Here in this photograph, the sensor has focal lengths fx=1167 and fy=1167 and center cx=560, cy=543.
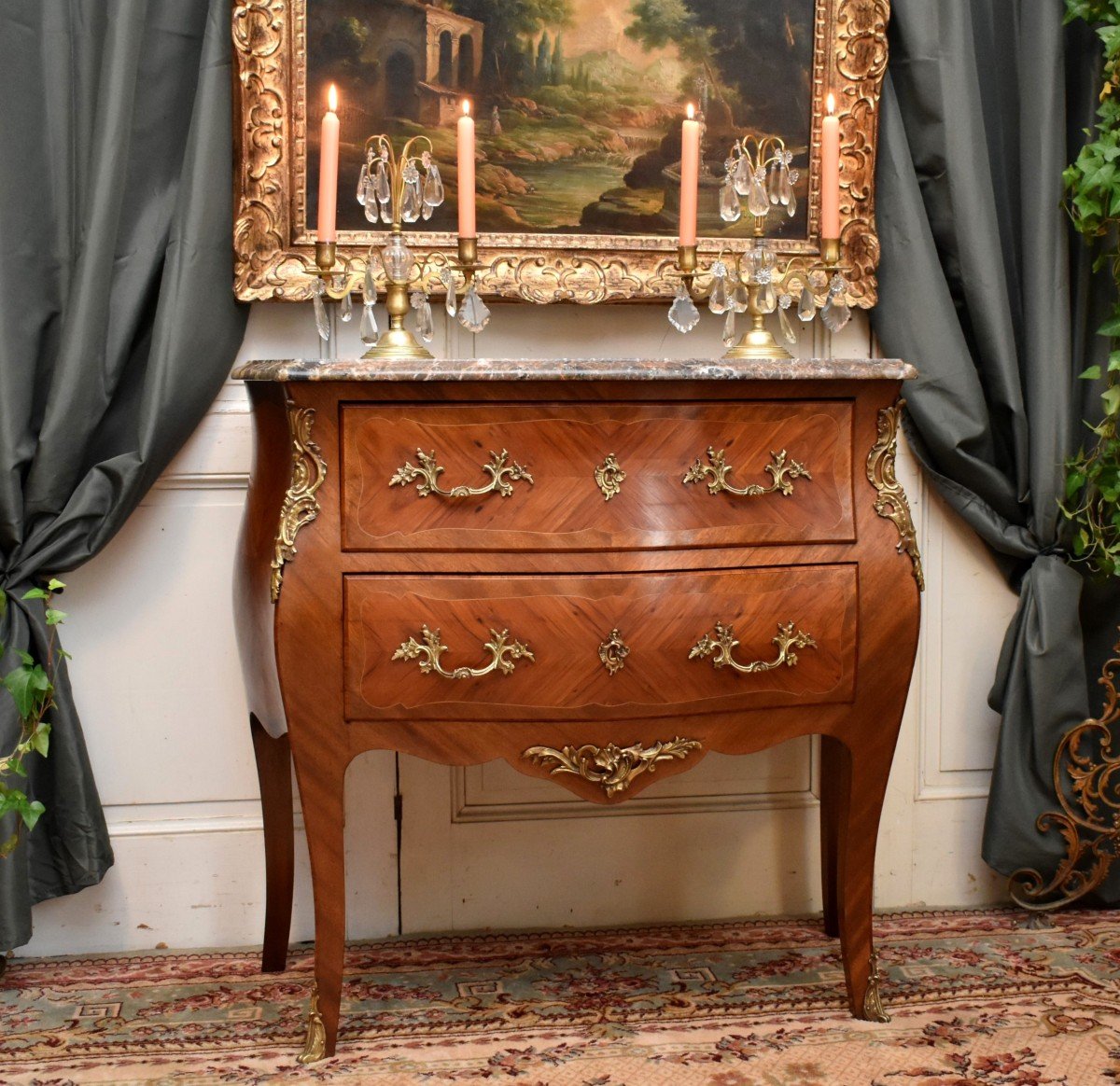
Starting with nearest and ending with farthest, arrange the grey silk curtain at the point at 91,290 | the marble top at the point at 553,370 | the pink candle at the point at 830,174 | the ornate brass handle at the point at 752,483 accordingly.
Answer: the marble top at the point at 553,370 → the ornate brass handle at the point at 752,483 → the pink candle at the point at 830,174 → the grey silk curtain at the point at 91,290

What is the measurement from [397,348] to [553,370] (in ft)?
1.14

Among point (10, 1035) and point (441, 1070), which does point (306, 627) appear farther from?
point (10, 1035)

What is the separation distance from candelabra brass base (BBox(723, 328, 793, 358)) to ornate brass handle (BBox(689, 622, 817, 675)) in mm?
498

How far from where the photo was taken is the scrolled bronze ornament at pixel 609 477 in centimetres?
176

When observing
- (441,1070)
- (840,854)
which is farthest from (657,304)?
(441,1070)

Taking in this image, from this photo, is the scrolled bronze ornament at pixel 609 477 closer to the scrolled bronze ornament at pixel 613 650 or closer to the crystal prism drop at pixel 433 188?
the scrolled bronze ornament at pixel 613 650

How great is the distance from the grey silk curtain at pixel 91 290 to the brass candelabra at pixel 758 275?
36.1 inches

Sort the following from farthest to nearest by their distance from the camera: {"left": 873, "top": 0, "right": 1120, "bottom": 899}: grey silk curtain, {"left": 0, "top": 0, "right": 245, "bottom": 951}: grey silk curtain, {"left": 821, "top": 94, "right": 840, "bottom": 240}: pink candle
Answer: {"left": 873, "top": 0, "right": 1120, "bottom": 899}: grey silk curtain
{"left": 0, "top": 0, "right": 245, "bottom": 951}: grey silk curtain
{"left": 821, "top": 94, "right": 840, "bottom": 240}: pink candle

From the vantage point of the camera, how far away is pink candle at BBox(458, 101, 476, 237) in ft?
6.07

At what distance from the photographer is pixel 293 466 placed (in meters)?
1.74

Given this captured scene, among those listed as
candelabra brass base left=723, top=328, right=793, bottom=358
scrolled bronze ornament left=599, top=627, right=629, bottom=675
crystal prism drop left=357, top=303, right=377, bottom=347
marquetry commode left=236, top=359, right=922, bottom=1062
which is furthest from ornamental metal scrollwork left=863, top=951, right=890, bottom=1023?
crystal prism drop left=357, top=303, right=377, bottom=347

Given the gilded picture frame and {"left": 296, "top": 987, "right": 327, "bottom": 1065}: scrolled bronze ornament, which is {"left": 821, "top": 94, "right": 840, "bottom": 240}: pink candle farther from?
{"left": 296, "top": 987, "right": 327, "bottom": 1065}: scrolled bronze ornament

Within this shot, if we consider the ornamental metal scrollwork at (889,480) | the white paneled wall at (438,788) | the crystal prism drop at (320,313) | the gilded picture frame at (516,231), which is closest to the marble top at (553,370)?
the ornamental metal scrollwork at (889,480)

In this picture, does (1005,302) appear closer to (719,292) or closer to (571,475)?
(719,292)
